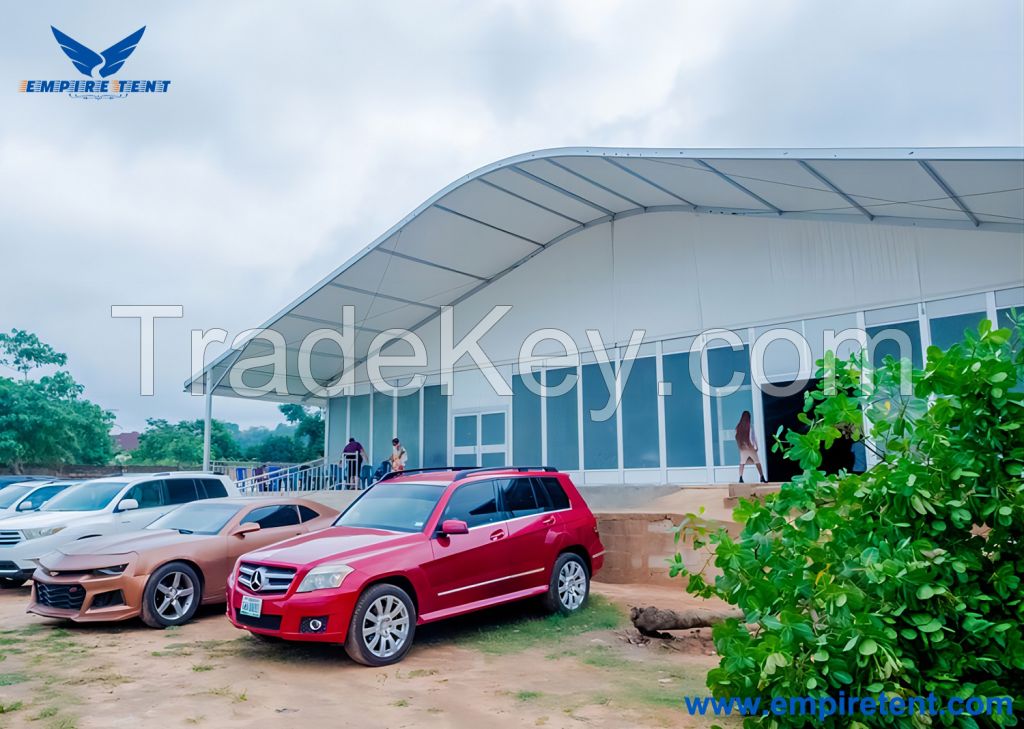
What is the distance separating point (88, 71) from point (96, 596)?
12675mm

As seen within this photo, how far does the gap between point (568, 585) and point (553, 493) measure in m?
1.07

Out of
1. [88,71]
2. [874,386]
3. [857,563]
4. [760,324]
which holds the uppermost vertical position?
[88,71]

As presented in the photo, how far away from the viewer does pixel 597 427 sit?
16578 millimetres

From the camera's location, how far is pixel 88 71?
16.9 meters

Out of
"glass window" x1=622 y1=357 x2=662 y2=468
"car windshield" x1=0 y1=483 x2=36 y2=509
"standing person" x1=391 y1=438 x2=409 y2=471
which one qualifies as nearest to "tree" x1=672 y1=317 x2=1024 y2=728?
"glass window" x1=622 y1=357 x2=662 y2=468

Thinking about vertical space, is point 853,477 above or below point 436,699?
above

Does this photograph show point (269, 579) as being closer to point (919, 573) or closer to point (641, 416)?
point (919, 573)

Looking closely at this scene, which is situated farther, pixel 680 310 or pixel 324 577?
pixel 680 310

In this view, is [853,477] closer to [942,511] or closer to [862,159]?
[942,511]

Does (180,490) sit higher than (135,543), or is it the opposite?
(180,490)

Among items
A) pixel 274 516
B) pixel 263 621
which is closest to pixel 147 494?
pixel 274 516

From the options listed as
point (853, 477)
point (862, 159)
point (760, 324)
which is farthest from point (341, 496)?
point (853, 477)

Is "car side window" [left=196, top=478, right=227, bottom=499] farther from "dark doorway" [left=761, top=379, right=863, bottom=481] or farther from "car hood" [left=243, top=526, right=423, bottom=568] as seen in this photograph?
"dark doorway" [left=761, top=379, right=863, bottom=481]
